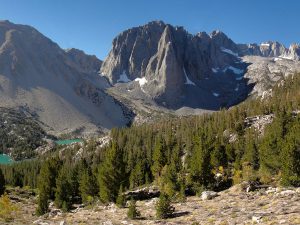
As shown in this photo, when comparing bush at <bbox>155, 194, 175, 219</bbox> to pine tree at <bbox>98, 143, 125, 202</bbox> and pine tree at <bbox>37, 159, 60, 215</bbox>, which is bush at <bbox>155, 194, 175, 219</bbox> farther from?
pine tree at <bbox>37, 159, 60, 215</bbox>

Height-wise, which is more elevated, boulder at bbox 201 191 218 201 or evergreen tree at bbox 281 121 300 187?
evergreen tree at bbox 281 121 300 187

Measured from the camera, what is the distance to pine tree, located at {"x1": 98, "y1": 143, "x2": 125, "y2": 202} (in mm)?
52844

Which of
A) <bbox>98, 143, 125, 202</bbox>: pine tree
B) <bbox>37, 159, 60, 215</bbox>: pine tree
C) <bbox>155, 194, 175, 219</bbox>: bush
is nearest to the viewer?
<bbox>155, 194, 175, 219</bbox>: bush

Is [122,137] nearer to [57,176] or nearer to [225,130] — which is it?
[225,130]

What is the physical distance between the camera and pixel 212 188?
166 ft

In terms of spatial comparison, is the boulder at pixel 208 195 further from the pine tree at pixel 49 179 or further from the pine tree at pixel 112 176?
the pine tree at pixel 49 179

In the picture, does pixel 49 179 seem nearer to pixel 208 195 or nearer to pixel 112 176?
pixel 112 176

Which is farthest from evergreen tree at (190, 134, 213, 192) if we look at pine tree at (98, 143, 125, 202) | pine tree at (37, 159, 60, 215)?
pine tree at (37, 159, 60, 215)

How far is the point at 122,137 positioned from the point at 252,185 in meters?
147

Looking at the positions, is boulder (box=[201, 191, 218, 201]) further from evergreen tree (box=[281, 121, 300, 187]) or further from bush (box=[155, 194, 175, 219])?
bush (box=[155, 194, 175, 219])

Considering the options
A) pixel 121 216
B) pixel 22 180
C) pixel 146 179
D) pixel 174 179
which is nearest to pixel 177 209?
pixel 121 216

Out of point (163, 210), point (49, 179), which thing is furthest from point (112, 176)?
point (163, 210)

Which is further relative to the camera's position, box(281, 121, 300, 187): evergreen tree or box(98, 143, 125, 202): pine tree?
box(98, 143, 125, 202): pine tree

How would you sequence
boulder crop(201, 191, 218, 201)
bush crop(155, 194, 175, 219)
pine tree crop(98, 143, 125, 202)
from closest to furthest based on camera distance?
bush crop(155, 194, 175, 219) → boulder crop(201, 191, 218, 201) → pine tree crop(98, 143, 125, 202)
